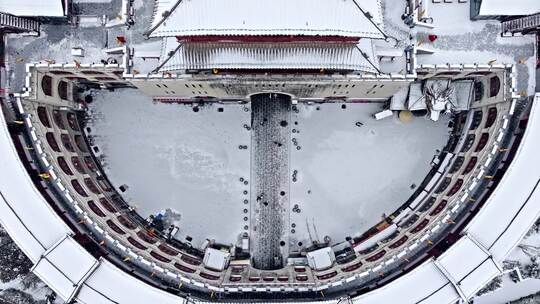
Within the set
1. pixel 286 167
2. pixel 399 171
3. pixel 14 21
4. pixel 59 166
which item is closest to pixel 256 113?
pixel 286 167

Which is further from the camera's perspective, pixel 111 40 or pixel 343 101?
pixel 343 101

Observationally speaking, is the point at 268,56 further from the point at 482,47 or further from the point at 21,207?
the point at 21,207

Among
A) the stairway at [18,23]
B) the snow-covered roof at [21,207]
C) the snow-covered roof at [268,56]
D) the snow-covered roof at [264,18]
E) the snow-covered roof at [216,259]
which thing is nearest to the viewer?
the snow-covered roof at [264,18]

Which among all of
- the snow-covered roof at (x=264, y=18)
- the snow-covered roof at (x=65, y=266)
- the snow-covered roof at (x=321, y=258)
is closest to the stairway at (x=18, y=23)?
the snow-covered roof at (x=264, y=18)

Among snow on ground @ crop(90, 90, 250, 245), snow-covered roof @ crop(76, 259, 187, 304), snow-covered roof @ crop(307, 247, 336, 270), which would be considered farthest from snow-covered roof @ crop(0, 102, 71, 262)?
snow-covered roof @ crop(307, 247, 336, 270)

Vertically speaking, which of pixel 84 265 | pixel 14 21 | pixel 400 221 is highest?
pixel 14 21

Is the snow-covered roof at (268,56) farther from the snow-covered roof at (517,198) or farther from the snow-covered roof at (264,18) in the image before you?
the snow-covered roof at (517,198)

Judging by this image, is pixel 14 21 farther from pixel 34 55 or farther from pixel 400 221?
pixel 400 221
